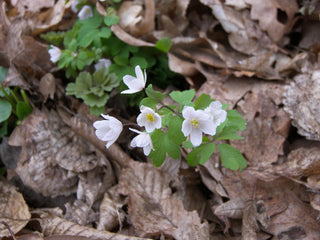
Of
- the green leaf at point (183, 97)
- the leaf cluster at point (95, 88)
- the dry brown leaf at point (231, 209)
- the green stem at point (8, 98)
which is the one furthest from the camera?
the green stem at point (8, 98)

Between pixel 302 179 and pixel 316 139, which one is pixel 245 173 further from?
pixel 316 139

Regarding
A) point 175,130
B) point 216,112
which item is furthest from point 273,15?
point 175,130

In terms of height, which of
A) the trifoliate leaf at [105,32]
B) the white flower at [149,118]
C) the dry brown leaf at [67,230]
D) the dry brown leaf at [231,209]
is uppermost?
the trifoliate leaf at [105,32]

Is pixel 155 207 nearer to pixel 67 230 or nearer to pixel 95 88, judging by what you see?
pixel 67 230

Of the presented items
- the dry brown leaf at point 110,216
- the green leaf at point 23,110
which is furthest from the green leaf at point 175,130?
the green leaf at point 23,110

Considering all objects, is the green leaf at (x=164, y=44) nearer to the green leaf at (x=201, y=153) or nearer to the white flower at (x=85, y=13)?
the white flower at (x=85, y=13)

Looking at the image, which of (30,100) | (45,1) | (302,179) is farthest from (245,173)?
(45,1)
